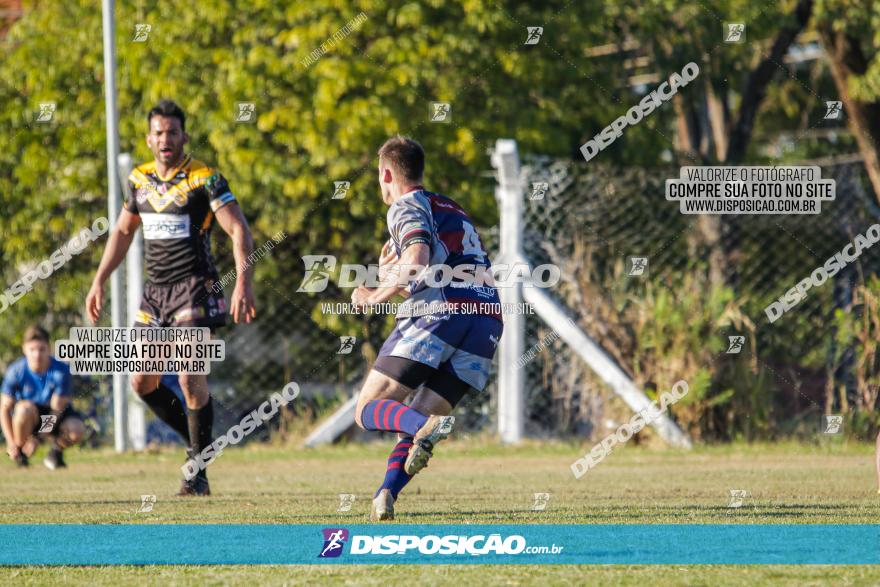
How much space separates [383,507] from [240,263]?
6.77 feet

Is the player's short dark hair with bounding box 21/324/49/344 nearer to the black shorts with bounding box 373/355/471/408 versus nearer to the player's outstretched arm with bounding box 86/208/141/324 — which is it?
the player's outstretched arm with bounding box 86/208/141/324

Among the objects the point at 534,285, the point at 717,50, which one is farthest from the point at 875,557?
the point at 717,50

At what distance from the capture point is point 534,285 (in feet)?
36.9

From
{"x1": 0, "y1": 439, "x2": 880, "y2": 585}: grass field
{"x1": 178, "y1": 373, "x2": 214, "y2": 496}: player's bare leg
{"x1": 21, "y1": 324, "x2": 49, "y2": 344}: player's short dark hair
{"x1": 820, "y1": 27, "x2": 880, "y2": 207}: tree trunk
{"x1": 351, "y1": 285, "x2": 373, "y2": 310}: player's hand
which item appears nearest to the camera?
→ {"x1": 0, "y1": 439, "x2": 880, "y2": 585}: grass field

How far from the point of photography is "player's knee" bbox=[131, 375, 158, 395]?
308 inches

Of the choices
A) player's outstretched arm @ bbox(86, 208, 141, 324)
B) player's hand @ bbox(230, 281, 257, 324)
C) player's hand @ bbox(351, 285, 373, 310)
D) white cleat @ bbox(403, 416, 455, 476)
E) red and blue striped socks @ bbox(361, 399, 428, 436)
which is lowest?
white cleat @ bbox(403, 416, 455, 476)

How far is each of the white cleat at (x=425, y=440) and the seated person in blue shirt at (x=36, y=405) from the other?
5.36m

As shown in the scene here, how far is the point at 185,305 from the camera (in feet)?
25.1

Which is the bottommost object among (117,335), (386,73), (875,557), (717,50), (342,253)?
(875,557)

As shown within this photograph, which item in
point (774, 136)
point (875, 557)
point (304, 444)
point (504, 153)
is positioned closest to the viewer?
point (875, 557)

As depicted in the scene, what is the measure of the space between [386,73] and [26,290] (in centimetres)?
421

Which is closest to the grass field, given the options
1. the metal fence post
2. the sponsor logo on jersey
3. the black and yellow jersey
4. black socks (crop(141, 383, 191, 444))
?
the metal fence post

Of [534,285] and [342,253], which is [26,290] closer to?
[342,253]

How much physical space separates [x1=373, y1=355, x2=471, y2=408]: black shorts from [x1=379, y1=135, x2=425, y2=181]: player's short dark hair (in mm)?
895
